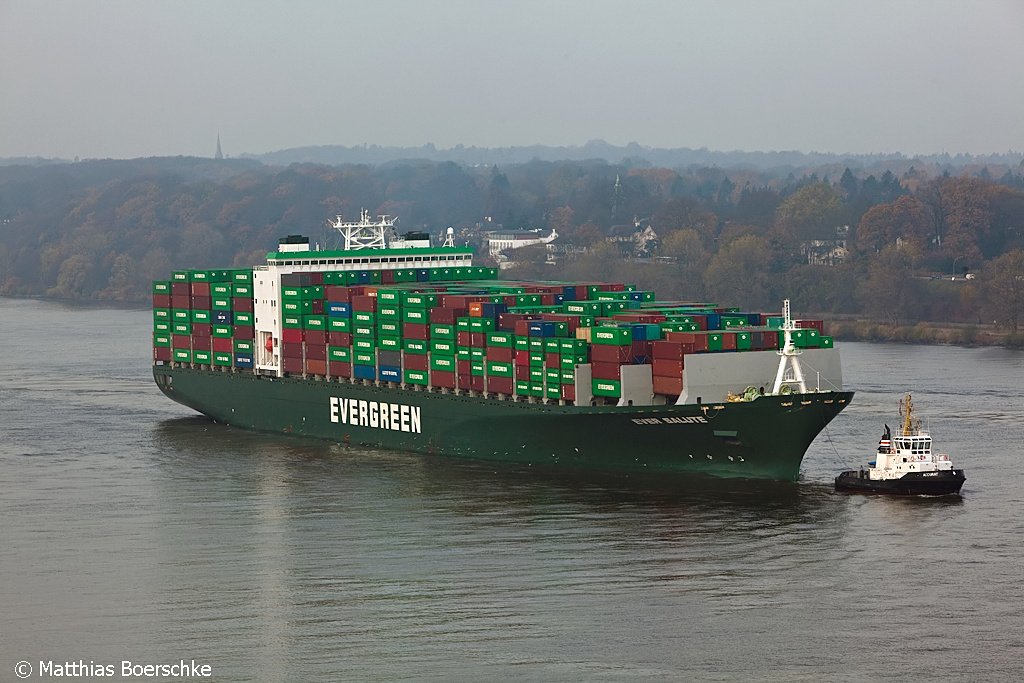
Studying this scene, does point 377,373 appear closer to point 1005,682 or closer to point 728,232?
point 1005,682

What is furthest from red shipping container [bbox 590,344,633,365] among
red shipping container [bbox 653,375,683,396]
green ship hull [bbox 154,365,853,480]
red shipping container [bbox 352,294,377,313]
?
red shipping container [bbox 352,294,377,313]

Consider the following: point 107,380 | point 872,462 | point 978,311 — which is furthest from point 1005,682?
point 978,311

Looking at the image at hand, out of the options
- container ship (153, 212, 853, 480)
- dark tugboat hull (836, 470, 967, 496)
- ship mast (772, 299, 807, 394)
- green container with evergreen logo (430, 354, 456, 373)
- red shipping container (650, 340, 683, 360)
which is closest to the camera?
dark tugboat hull (836, 470, 967, 496)

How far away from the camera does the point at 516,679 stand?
28188 millimetres

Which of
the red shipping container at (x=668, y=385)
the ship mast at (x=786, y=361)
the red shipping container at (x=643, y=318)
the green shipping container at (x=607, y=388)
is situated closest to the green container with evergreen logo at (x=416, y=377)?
the red shipping container at (x=643, y=318)

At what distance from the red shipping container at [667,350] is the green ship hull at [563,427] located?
1477 millimetres

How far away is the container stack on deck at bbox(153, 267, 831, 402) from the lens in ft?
148

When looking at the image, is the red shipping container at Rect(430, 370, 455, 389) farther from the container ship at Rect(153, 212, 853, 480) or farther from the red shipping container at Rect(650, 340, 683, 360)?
the red shipping container at Rect(650, 340, 683, 360)

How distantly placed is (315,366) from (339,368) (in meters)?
1.29

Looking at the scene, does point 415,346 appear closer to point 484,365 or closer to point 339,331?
point 484,365

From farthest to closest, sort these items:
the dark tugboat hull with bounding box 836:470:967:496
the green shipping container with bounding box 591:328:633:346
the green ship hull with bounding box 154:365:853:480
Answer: the green shipping container with bounding box 591:328:633:346, the green ship hull with bounding box 154:365:853:480, the dark tugboat hull with bounding box 836:470:967:496

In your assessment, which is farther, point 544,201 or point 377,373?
point 544,201

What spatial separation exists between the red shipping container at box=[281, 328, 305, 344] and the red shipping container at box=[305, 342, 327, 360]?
0.37 m

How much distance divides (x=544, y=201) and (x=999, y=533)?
13818 centimetres
